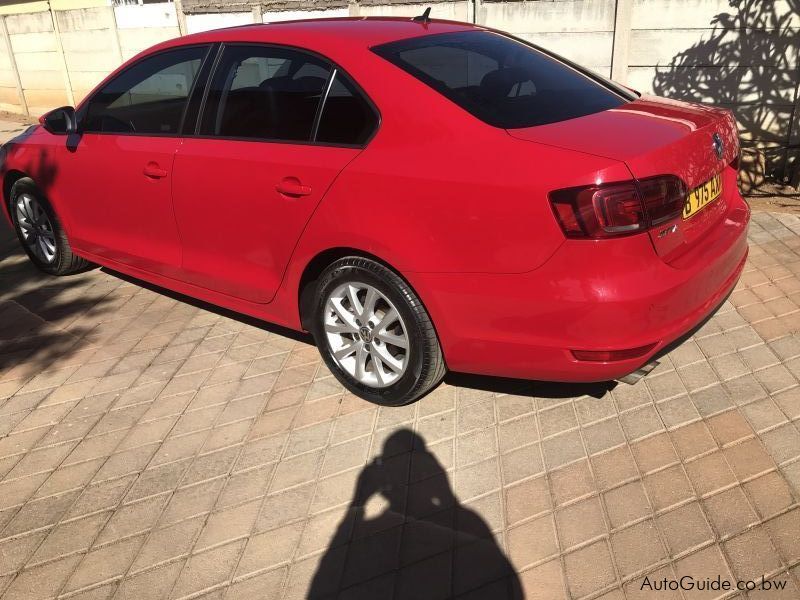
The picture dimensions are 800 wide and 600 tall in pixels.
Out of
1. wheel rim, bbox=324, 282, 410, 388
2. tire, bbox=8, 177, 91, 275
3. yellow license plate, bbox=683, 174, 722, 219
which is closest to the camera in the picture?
yellow license plate, bbox=683, 174, 722, 219

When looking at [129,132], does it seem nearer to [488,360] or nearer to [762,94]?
[488,360]

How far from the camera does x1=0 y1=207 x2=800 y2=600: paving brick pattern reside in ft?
8.45

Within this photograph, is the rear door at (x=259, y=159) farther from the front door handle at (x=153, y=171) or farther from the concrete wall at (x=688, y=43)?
the concrete wall at (x=688, y=43)

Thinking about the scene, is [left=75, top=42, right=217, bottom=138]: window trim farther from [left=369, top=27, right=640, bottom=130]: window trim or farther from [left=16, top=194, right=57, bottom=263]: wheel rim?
[left=369, top=27, right=640, bottom=130]: window trim

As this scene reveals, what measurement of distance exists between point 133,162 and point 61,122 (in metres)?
0.92

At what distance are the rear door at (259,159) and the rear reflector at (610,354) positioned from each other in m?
1.32

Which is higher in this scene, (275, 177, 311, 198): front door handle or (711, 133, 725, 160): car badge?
(711, 133, 725, 160): car badge

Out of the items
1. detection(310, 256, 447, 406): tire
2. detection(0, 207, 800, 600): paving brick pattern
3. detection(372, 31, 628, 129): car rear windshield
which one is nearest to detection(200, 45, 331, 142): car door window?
detection(372, 31, 628, 129): car rear windshield

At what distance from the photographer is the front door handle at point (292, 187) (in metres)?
3.37

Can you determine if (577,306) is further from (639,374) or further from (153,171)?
(153,171)

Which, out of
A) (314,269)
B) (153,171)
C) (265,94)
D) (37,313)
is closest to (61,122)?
(153,171)

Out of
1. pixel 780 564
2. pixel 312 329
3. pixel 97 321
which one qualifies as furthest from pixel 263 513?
pixel 97 321

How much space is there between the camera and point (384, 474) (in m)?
3.08

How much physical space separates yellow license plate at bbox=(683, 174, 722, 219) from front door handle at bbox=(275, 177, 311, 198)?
1628 millimetres
